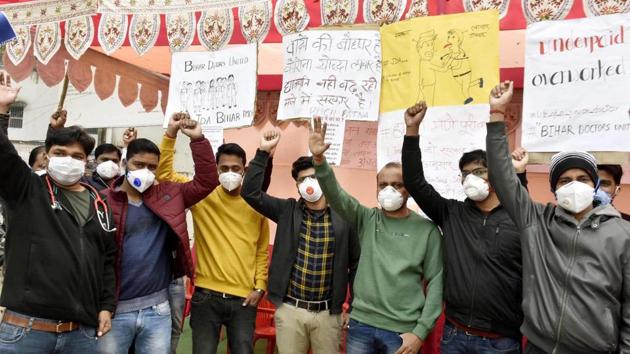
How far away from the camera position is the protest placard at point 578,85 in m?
3.21

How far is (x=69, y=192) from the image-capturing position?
2664mm

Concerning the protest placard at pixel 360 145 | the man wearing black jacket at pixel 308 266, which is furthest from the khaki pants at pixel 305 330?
the protest placard at pixel 360 145

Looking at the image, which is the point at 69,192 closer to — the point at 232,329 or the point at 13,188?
the point at 13,188

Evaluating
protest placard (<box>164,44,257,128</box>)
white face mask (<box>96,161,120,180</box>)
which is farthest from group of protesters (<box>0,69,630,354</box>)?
protest placard (<box>164,44,257,128</box>)

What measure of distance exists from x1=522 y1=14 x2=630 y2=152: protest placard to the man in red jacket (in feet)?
7.08

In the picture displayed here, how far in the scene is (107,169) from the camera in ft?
13.8

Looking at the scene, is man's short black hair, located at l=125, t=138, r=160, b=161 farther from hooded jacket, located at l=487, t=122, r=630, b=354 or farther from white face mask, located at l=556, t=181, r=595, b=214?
white face mask, located at l=556, t=181, r=595, b=214

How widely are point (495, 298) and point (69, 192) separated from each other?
2228 millimetres

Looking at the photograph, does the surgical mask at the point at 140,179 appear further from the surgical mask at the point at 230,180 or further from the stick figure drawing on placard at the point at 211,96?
the stick figure drawing on placard at the point at 211,96

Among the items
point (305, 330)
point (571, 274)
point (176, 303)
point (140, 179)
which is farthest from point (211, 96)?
point (571, 274)

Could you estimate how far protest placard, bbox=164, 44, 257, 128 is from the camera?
4316 millimetres

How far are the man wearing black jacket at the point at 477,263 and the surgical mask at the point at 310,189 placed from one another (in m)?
0.61

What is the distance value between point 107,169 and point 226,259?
4.79ft

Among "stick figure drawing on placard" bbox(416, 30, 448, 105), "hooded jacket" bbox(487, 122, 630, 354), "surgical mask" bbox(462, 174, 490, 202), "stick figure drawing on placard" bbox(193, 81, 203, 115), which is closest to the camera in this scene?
"hooded jacket" bbox(487, 122, 630, 354)
